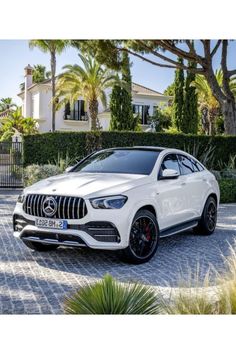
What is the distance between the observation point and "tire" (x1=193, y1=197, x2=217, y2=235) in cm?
812

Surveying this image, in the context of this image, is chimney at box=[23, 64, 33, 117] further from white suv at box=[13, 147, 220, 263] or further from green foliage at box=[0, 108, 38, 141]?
white suv at box=[13, 147, 220, 263]

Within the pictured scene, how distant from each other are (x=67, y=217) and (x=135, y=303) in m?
2.30

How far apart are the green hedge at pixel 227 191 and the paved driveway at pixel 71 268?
18.1ft

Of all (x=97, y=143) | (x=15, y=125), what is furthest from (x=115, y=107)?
(x=97, y=143)

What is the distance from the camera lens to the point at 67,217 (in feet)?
19.4

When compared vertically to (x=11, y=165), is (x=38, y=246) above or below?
below

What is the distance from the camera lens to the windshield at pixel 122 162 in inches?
273

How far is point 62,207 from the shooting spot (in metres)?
5.95

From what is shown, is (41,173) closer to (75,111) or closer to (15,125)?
(75,111)

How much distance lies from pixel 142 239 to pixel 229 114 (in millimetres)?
11533

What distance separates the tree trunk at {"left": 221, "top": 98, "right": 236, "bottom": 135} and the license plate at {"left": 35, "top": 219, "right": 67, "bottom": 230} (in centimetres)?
1185
